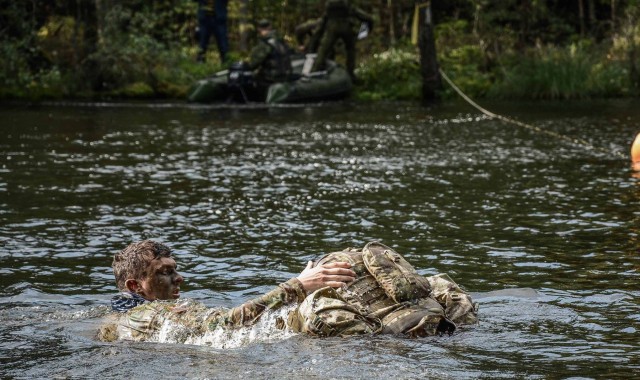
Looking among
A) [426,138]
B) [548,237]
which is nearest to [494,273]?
[548,237]

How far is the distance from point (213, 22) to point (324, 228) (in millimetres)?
20346

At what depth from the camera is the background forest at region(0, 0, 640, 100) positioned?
2950 cm

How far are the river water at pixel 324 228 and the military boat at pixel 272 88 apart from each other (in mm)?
4079

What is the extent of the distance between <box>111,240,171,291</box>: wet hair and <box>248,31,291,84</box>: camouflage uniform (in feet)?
67.2

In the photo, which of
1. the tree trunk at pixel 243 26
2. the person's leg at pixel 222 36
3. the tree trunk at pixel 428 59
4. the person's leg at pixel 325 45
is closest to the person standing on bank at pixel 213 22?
the person's leg at pixel 222 36

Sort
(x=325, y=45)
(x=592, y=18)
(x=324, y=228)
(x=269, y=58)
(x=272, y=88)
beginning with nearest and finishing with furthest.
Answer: (x=324, y=228), (x=272, y=88), (x=269, y=58), (x=325, y=45), (x=592, y=18)

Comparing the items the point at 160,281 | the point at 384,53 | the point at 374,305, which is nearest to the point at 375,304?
the point at 374,305

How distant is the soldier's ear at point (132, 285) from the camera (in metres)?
7.95

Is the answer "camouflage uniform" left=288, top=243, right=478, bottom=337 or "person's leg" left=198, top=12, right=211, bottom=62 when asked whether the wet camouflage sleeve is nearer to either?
"camouflage uniform" left=288, top=243, right=478, bottom=337

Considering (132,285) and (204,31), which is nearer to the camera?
(132,285)

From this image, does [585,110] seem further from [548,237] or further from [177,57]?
[548,237]

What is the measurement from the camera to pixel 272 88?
28797mm

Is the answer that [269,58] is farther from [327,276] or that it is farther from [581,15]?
[327,276]

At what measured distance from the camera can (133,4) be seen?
117ft
